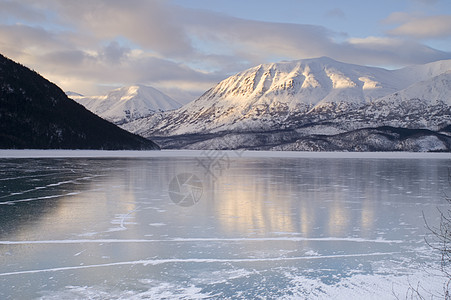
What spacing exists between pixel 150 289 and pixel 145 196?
1445 centimetres

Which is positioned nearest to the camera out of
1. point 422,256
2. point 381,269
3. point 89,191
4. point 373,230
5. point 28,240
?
point 381,269

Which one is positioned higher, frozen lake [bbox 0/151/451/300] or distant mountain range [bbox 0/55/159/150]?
distant mountain range [bbox 0/55/159/150]

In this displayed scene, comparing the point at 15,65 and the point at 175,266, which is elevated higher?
the point at 15,65

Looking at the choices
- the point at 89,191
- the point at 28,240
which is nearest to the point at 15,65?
the point at 89,191

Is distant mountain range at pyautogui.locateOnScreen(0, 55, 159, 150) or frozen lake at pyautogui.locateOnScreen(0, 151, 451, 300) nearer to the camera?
frozen lake at pyautogui.locateOnScreen(0, 151, 451, 300)

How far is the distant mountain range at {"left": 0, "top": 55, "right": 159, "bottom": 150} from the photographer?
114312 millimetres

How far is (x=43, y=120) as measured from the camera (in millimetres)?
124500

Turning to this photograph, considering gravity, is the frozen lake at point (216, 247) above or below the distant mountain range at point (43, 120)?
below

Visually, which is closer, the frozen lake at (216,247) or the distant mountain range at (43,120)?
the frozen lake at (216,247)

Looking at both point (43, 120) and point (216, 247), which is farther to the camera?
point (43, 120)

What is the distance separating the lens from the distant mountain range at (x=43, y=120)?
375ft

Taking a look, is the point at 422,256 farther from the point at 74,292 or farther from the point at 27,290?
the point at 27,290

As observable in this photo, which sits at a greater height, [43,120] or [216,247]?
[43,120]

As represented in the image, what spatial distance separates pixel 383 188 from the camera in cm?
2725
